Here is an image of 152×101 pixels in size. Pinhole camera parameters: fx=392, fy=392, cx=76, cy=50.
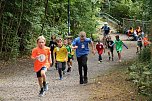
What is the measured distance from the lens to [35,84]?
14.4 meters

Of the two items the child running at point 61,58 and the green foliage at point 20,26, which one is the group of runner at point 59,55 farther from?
the green foliage at point 20,26

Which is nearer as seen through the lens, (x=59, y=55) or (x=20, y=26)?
(x=59, y=55)

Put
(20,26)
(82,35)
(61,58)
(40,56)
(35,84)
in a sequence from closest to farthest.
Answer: (40,56)
(82,35)
(35,84)
(61,58)
(20,26)

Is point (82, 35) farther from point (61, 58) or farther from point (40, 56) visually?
point (40, 56)

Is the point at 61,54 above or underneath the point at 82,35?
underneath

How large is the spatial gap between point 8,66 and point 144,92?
1074 cm

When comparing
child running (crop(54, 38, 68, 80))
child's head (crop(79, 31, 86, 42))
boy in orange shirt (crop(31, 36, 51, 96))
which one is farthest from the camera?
child running (crop(54, 38, 68, 80))

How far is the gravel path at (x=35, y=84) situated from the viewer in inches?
456

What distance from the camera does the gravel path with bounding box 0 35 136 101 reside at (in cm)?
1159

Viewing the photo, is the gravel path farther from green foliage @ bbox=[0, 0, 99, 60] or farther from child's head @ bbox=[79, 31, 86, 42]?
green foliage @ bbox=[0, 0, 99, 60]

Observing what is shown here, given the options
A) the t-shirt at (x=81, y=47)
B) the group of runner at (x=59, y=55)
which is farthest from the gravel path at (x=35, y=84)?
the t-shirt at (x=81, y=47)

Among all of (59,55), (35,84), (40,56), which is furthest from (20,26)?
(40,56)

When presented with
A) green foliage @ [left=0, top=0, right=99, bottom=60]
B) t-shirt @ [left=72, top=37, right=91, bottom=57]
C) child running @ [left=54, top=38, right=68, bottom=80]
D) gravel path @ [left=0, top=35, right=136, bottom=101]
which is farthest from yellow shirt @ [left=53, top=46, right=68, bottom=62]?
green foliage @ [left=0, top=0, right=99, bottom=60]

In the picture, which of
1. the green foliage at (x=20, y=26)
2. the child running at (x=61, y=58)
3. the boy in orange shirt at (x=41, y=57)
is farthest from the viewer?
the green foliage at (x=20, y=26)
